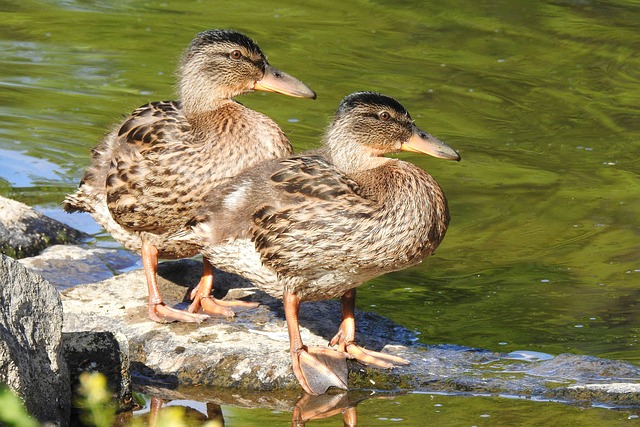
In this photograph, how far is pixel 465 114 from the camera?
11.9 metres

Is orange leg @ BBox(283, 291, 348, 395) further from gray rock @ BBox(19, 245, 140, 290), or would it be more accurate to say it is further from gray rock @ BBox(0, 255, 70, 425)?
gray rock @ BBox(19, 245, 140, 290)

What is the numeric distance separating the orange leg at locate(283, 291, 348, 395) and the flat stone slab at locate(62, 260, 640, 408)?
9 cm

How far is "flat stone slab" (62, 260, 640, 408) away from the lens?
578 centimetres

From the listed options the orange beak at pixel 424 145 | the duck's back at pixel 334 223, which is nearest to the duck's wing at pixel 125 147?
the duck's back at pixel 334 223

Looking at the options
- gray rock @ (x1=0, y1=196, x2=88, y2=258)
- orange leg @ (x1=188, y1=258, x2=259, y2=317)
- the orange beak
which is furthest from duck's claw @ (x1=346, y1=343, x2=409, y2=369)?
gray rock @ (x1=0, y1=196, x2=88, y2=258)

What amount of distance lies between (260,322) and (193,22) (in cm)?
779

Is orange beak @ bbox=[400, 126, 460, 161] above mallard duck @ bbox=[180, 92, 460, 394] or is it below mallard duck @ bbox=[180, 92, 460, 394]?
above

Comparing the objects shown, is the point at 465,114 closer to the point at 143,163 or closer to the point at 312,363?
the point at 143,163

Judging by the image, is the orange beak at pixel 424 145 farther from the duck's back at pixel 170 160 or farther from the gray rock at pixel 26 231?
the gray rock at pixel 26 231

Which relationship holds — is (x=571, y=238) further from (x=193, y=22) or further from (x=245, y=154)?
(x=193, y=22)

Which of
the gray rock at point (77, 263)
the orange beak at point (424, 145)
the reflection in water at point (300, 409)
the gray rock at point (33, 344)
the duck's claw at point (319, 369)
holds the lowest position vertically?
the gray rock at point (77, 263)

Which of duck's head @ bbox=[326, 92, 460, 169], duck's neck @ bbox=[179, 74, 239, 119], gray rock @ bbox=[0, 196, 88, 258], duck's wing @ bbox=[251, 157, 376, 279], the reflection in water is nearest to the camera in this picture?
the reflection in water

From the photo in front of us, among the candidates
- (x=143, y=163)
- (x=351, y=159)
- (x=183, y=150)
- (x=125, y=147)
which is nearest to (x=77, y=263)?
(x=125, y=147)

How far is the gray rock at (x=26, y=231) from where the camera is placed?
8.14 meters
